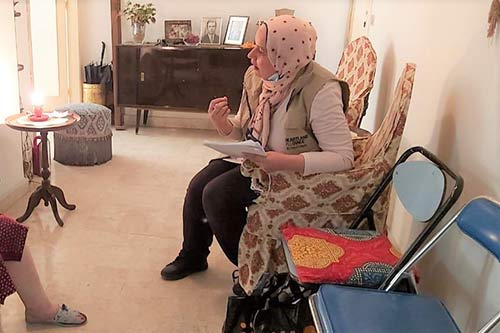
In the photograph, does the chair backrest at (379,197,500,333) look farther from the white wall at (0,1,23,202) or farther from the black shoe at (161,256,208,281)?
the white wall at (0,1,23,202)

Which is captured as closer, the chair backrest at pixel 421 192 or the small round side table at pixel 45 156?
the chair backrest at pixel 421 192

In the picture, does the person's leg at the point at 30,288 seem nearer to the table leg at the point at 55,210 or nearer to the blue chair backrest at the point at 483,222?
the table leg at the point at 55,210

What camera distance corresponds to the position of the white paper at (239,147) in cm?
161

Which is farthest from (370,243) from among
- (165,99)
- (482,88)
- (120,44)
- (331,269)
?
(120,44)

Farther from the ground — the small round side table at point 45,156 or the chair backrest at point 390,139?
the chair backrest at point 390,139

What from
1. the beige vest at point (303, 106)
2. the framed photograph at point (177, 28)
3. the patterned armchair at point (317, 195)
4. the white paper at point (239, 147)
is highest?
the framed photograph at point (177, 28)

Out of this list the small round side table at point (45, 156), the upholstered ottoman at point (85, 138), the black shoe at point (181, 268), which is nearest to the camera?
the black shoe at point (181, 268)

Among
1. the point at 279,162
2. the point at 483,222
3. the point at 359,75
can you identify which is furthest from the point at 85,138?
the point at 483,222

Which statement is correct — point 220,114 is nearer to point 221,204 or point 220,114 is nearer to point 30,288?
point 221,204

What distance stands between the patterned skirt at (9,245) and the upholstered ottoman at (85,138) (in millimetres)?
1906

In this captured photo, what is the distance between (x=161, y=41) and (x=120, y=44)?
348 millimetres

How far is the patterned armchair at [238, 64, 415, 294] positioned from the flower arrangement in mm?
2968

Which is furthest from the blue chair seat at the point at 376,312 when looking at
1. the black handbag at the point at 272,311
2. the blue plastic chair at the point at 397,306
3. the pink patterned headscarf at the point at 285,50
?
the pink patterned headscarf at the point at 285,50

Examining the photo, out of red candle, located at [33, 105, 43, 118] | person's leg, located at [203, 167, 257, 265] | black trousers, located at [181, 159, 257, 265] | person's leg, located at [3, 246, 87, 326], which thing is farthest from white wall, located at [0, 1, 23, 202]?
person's leg, located at [203, 167, 257, 265]
